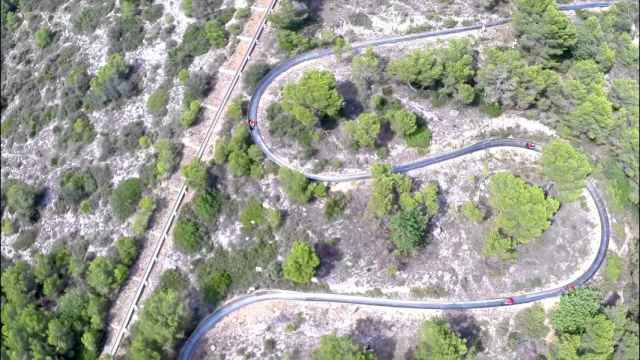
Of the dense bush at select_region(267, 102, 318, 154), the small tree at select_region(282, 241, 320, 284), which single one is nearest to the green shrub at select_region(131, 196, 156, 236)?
the dense bush at select_region(267, 102, 318, 154)

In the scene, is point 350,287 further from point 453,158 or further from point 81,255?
point 81,255

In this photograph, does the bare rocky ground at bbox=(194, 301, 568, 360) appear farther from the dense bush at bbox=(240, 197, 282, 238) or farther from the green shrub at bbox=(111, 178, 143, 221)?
the green shrub at bbox=(111, 178, 143, 221)

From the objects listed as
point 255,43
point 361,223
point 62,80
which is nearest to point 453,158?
point 361,223

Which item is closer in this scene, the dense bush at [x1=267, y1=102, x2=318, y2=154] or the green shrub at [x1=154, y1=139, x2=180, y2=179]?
the green shrub at [x1=154, y1=139, x2=180, y2=179]

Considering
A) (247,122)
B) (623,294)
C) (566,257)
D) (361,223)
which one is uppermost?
(247,122)

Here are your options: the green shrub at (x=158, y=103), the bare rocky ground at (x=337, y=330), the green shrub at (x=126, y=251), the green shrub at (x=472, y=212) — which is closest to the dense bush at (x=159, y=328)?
the bare rocky ground at (x=337, y=330)

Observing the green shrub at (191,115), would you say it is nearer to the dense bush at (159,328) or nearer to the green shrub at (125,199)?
the green shrub at (125,199)
